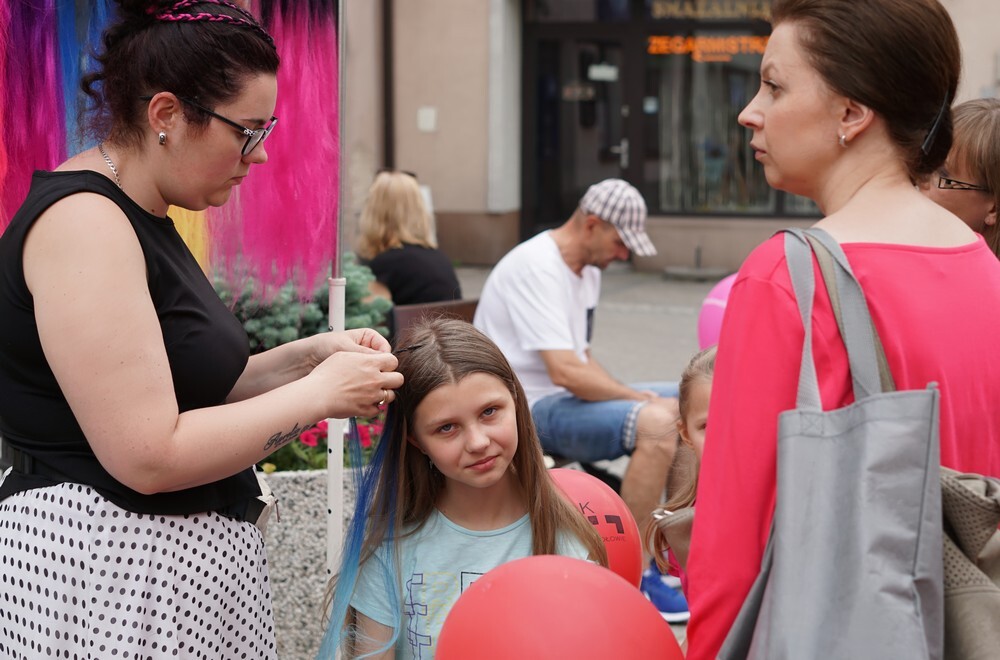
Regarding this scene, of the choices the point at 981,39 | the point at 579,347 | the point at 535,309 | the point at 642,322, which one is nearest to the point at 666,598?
the point at 579,347

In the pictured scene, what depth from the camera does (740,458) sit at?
146 cm

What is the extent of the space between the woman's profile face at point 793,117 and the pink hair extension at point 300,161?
1.24m

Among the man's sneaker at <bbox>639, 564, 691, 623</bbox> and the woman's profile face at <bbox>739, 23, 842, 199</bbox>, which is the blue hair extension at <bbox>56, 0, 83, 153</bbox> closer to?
the woman's profile face at <bbox>739, 23, 842, 199</bbox>

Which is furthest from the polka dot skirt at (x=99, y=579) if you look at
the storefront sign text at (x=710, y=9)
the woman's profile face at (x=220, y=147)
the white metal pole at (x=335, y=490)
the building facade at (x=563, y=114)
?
the storefront sign text at (x=710, y=9)

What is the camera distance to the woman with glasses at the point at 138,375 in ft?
5.71

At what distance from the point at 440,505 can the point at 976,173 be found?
147 centimetres

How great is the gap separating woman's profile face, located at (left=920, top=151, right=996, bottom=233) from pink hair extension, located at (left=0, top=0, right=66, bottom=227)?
2010 millimetres

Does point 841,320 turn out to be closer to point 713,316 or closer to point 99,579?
point 99,579

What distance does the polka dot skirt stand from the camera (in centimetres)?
188

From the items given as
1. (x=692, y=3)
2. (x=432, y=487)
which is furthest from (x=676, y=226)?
(x=432, y=487)

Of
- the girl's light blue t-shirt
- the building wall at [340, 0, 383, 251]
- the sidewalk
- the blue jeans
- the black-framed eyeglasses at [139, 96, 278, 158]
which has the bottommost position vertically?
the sidewalk

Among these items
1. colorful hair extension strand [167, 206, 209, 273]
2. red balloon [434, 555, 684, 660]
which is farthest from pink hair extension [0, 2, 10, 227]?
red balloon [434, 555, 684, 660]

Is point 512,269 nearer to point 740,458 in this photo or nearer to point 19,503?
point 19,503

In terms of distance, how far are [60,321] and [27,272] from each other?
0.36ft
